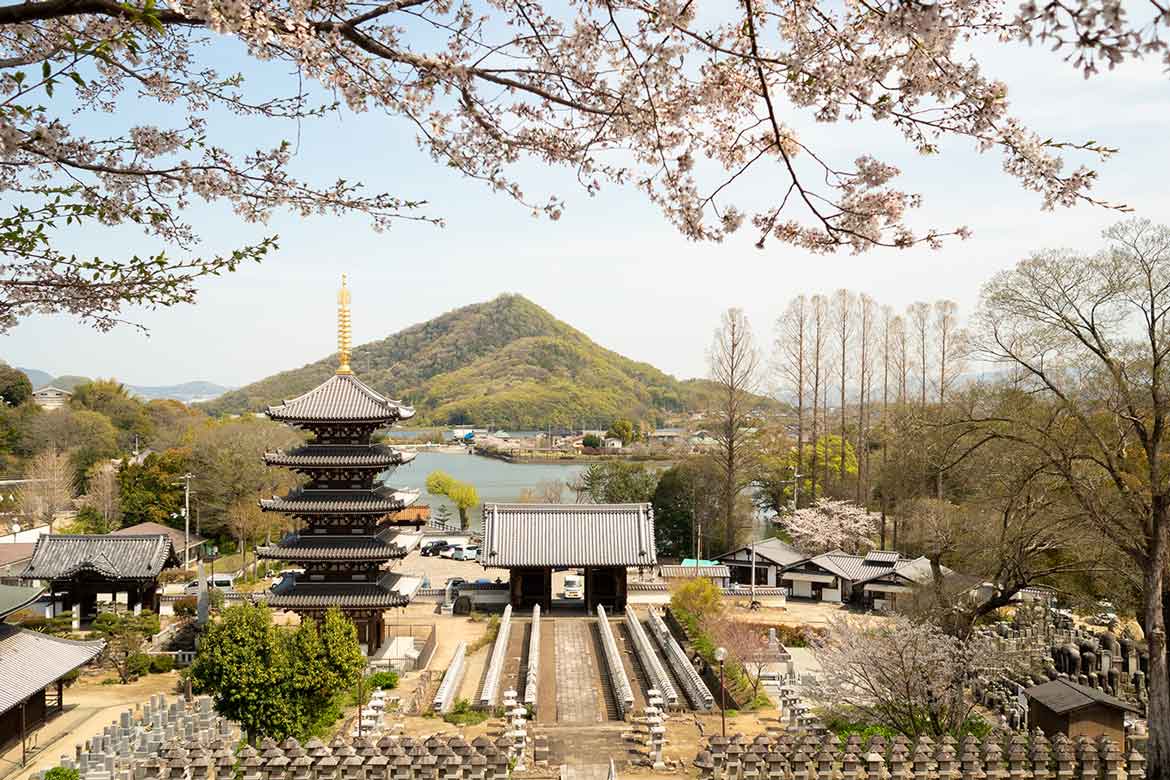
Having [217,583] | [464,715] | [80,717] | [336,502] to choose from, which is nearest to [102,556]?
[217,583]

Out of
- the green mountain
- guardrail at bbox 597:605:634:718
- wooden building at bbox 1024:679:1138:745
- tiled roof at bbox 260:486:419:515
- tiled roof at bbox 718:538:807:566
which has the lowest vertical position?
guardrail at bbox 597:605:634:718

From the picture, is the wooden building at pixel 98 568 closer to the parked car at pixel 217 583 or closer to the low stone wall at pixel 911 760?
the parked car at pixel 217 583

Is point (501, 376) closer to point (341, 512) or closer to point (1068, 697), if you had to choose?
point (341, 512)

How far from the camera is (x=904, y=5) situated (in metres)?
2.48

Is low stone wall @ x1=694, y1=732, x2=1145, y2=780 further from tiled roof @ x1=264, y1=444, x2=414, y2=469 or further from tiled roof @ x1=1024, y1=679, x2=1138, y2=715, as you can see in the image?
tiled roof @ x1=264, y1=444, x2=414, y2=469

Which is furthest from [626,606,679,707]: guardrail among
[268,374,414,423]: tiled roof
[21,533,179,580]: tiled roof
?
[21,533,179,580]: tiled roof

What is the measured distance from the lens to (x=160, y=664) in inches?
683

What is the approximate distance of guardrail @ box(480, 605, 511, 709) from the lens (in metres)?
13.4

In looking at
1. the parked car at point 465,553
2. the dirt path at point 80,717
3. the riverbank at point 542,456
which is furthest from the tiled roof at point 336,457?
the riverbank at point 542,456

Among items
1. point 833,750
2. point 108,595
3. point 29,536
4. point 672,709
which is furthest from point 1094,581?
point 29,536

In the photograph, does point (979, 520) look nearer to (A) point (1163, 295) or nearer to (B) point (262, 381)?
(A) point (1163, 295)

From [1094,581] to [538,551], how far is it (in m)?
13.7

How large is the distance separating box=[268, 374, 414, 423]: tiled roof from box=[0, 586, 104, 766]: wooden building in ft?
18.0

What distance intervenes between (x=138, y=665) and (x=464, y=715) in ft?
28.4
